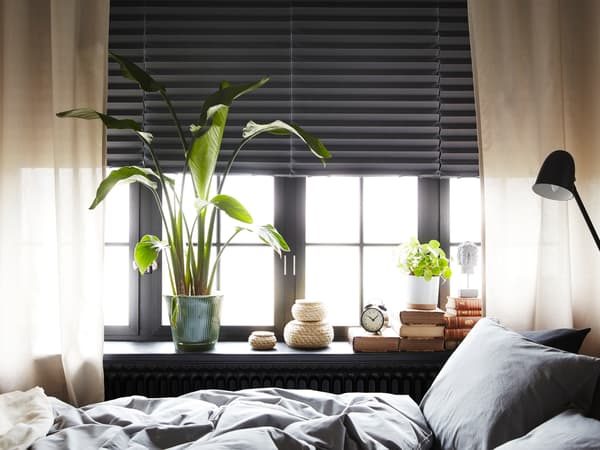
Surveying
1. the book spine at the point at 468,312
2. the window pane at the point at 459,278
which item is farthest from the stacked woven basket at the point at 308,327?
the window pane at the point at 459,278

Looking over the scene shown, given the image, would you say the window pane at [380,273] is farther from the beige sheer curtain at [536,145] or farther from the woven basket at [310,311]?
the beige sheer curtain at [536,145]

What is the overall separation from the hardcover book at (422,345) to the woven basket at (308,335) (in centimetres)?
34

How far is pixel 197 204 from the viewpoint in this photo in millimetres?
2092

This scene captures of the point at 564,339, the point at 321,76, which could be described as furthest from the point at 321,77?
the point at 564,339

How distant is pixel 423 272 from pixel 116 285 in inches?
58.0

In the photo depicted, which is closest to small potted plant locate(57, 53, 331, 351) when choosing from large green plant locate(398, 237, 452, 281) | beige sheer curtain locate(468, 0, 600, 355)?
large green plant locate(398, 237, 452, 281)

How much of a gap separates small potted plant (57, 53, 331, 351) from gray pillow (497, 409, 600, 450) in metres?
1.17

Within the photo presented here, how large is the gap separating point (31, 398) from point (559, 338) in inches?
66.9

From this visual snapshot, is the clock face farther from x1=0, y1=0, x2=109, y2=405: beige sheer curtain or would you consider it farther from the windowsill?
x1=0, y1=0, x2=109, y2=405: beige sheer curtain

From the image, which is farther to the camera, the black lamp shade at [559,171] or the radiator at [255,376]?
the radiator at [255,376]

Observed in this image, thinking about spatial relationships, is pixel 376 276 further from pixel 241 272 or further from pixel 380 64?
pixel 380 64

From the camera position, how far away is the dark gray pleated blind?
2.46 metres

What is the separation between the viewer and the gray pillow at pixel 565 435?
3.67 ft

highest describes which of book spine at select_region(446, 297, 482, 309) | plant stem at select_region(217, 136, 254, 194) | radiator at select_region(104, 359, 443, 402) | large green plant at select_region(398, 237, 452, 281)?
plant stem at select_region(217, 136, 254, 194)
